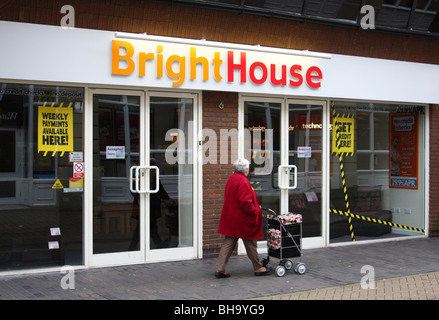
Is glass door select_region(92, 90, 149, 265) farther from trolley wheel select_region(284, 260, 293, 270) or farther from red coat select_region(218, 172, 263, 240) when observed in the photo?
trolley wheel select_region(284, 260, 293, 270)

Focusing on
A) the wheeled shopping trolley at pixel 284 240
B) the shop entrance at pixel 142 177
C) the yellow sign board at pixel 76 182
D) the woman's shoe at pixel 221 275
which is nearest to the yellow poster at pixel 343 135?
the wheeled shopping trolley at pixel 284 240

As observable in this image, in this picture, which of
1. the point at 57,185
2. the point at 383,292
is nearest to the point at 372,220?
the point at 383,292

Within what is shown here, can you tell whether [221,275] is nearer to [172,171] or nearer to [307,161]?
[172,171]

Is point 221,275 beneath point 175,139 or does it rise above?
beneath

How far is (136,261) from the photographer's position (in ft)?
26.7

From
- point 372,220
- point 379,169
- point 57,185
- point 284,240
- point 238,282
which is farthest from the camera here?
point 379,169

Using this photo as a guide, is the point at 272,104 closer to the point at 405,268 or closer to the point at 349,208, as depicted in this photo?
the point at 349,208

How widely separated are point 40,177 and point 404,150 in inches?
293

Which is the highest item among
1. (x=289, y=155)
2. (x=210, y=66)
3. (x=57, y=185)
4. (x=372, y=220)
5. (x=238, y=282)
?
(x=210, y=66)

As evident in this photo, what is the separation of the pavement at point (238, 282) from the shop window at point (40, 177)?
0.37 meters

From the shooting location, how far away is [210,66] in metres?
8.30

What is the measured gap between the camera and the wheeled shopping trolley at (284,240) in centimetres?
749

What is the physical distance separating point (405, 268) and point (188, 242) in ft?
11.3

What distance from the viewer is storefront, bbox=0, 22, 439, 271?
738 cm
